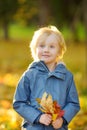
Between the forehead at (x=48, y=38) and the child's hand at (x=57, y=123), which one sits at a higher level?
the forehead at (x=48, y=38)

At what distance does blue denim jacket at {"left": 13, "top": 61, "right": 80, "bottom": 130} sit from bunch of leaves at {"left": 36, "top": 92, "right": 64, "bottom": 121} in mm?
49

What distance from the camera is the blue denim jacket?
5566 mm

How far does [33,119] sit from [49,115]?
16 cm

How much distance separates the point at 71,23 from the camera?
33.1 m

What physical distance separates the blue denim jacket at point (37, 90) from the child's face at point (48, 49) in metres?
0.07

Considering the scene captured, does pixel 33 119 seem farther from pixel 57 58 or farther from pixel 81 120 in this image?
pixel 81 120

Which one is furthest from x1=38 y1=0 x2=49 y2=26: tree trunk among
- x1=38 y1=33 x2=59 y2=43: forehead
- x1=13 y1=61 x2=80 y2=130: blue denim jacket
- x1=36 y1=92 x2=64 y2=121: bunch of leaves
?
x1=36 y1=92 x2=64 y2=121: bunch of leaves

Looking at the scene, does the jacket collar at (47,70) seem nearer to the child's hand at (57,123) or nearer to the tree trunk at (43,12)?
the child's hand at (57,123)

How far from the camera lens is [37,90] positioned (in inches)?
220

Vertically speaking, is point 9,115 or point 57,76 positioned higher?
point 57,76

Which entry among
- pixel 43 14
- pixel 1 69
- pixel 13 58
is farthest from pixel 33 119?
pixel 43 14

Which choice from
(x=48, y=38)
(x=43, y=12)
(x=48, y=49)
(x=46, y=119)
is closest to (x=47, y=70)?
(x=48, y=49)

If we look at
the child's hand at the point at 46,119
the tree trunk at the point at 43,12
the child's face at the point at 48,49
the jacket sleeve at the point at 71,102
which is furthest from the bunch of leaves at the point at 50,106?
the tree trunk at the point at 43,12

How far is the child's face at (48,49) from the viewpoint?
18.7ft
